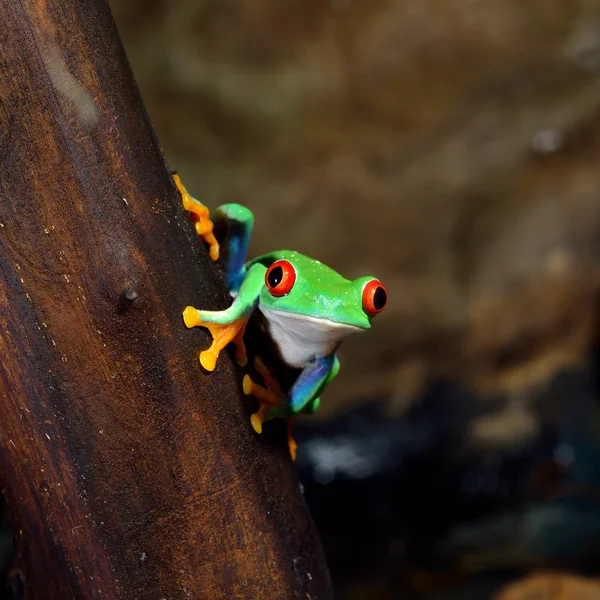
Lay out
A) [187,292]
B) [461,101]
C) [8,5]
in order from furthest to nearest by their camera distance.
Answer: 1. [461,101]
2. [187,292]
3. [8,5]

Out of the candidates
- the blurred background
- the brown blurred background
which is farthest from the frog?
the brown blurred background

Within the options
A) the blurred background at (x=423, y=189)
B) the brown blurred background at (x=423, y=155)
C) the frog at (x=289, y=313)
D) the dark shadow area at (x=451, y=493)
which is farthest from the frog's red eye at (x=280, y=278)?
the brown blurred background at (x=423, y=155)

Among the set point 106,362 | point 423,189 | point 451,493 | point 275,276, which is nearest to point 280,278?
point 275,276

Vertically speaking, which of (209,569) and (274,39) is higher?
(209,569)

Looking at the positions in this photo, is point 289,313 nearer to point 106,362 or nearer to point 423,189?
point 106,362

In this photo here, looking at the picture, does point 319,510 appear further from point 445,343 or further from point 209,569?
point 209,569

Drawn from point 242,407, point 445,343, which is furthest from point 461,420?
point 242,407

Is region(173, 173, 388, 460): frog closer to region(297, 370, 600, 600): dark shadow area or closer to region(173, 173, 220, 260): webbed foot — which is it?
region(173, 173, 220, 260): webbed foot
